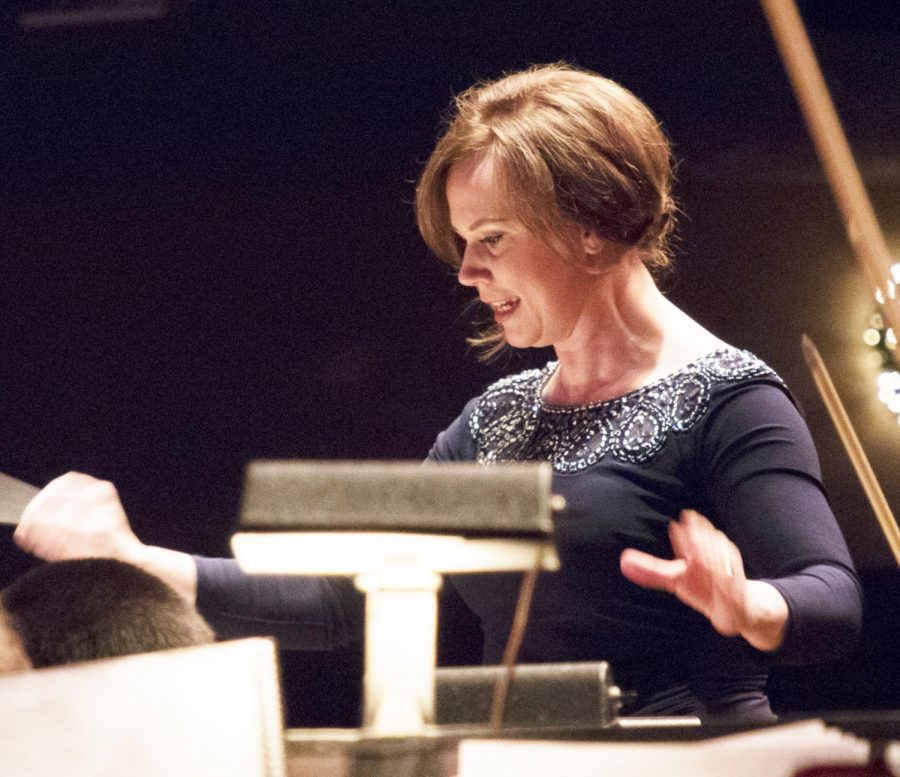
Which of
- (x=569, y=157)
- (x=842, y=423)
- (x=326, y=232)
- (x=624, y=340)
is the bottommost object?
(x=842, y=423)

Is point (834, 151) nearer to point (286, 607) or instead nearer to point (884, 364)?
point (286, 607)

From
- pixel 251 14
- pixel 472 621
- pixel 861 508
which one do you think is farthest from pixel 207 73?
pixel 861 508

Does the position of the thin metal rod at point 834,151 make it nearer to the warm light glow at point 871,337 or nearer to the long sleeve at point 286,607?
the long sleeve at point 286,607

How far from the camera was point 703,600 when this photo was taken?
2.12ft

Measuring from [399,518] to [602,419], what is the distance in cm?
81

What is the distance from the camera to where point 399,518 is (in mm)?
480

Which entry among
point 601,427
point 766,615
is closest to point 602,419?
point 601,427

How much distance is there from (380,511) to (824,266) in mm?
1816

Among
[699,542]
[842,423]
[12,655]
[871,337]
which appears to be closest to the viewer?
[699,542]

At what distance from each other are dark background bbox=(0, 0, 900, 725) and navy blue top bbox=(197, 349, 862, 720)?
0.92 m

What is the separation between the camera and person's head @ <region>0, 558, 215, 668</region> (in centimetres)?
73

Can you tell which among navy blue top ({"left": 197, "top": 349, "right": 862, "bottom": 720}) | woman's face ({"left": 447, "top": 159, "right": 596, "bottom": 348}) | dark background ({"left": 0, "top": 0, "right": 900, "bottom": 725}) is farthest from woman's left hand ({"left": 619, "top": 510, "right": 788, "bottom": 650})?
dark background ({"left": 0, "top": 0, "right": 900, "bottom": 725})

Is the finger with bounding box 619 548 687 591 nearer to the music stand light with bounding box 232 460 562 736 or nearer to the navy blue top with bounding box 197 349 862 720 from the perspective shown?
the music stand light with bounding box 232 460 562 736

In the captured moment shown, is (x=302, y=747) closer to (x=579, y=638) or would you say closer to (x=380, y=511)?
(x=380, y=511)
